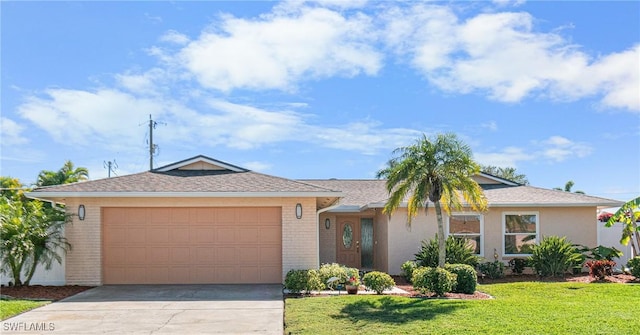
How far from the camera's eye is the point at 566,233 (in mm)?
19906

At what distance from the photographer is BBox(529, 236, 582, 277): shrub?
1831cm

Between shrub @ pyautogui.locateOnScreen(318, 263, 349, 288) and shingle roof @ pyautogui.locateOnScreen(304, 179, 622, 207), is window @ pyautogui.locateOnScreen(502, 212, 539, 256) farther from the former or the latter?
shrub @ pyautogui.locateOnScreen(318, 263, 349, 288)

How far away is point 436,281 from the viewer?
13.4 metres

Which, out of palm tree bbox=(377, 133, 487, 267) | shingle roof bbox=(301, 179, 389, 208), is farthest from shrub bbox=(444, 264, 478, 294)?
shingle roof bbox=(301, 179, 389, 208)

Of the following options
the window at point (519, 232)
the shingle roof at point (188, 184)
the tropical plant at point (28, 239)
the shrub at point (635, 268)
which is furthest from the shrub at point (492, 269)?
the tropical plant at point (28, 239)

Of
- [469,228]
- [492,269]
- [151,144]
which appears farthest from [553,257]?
[151,144]

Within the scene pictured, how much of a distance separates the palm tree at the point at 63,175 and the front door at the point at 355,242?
15.1 meters

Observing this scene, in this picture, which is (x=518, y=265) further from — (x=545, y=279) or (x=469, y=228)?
(x=469, y=228)

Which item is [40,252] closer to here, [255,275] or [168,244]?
[168,244]

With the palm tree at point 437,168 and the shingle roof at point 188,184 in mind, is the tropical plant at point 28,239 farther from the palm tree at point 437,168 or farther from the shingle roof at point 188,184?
the palm tree at point 437,168

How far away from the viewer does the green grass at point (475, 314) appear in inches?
385

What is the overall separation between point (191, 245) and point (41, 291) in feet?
12.8

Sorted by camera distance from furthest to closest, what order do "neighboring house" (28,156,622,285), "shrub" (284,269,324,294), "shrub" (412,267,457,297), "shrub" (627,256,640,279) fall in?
1. "shrub" (627,256,640,279)
2. "neighboring house" (28,156,622,285)
3. "shrub" (284,269,324,294)
4. "shrub" (412,267,457,297)

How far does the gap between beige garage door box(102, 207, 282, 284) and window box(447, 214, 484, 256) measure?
644 centimetres
